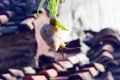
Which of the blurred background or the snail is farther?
the blurred background

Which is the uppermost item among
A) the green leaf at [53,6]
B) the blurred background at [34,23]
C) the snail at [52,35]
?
the blurred background at [34,23]

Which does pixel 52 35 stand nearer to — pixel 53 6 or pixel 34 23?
pixel 53 6

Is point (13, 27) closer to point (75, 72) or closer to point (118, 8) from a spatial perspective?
point (75, 72)

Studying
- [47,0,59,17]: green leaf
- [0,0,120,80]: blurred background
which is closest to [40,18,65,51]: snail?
[47,0,59,17]: green leaf

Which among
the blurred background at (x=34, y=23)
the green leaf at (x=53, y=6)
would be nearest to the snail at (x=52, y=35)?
the green leaf at (x=53, y=6)

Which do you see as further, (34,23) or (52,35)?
(34,23)

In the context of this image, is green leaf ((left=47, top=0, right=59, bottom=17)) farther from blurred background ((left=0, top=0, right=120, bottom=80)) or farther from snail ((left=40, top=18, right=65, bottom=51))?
blurred background ((left=0, top=0, right=120, bottom=80))

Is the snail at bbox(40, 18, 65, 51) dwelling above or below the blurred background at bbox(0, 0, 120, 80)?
below

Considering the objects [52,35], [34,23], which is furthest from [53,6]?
[34,23]

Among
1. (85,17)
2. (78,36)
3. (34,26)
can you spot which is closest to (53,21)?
(34,26)

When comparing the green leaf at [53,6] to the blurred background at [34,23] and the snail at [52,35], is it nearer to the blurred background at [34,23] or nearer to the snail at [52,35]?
the snail at [52,35]

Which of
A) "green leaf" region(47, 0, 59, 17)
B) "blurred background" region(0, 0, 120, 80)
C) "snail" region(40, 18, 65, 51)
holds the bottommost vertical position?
"snail" region(40, 18, 65, 51)

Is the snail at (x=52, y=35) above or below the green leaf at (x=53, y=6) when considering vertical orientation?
below

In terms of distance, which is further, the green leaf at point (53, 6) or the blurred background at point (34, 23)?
the blurred background at point (34, 23)
